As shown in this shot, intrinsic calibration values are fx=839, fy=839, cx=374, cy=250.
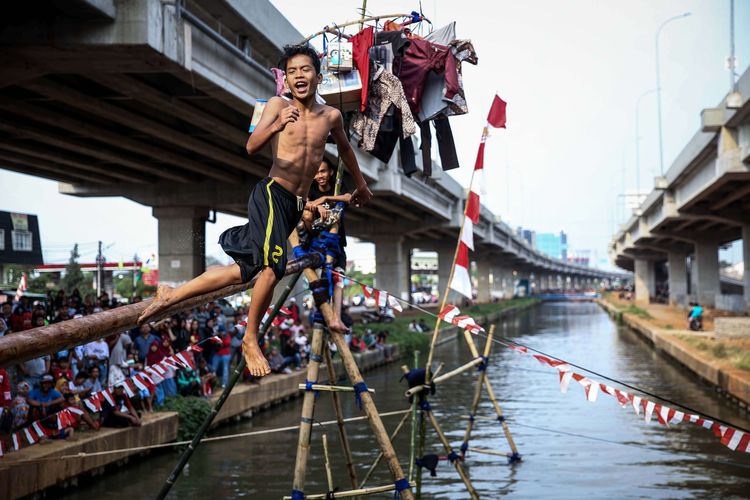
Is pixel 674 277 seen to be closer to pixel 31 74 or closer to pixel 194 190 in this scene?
pixel 194 190

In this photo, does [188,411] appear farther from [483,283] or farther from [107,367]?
[483,283]

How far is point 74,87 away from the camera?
17.0 metres

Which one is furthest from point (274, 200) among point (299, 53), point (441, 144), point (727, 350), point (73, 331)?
point (727, 350)

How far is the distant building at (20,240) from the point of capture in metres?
26.7

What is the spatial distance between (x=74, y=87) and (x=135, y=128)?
142 inches

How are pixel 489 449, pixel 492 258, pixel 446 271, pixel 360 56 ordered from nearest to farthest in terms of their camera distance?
pixel 360 56, pixel 489 449, pixel 446 271, pixel 492 258

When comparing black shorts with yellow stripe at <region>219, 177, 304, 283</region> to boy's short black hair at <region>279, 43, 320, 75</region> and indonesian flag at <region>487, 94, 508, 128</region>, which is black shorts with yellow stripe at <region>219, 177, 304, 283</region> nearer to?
boy's short black hair at <region>279, 43, 320, 75</region>

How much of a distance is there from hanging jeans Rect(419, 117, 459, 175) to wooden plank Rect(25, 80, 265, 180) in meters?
11.2

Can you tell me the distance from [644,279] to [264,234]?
95.4 m

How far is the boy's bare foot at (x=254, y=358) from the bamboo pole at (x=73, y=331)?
1.48 ft

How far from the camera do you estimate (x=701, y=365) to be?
24.8 metres

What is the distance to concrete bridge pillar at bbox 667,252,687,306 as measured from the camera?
226 feet

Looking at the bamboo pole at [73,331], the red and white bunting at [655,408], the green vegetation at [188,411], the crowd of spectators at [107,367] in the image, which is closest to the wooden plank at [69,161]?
the crowd of spectators at [107,367]

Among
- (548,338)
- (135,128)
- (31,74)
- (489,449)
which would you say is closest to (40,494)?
Answer: (31,74)
